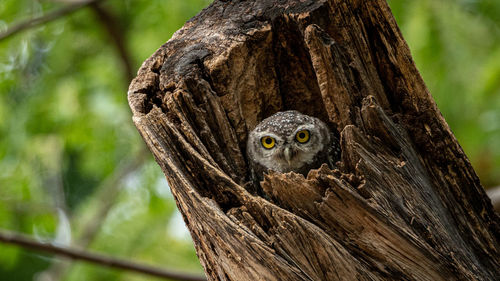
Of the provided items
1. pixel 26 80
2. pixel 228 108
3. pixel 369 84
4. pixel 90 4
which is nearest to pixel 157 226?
pixel 26 80

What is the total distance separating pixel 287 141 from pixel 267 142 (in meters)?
0.14

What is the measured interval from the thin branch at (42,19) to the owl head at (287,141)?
8.97 ft

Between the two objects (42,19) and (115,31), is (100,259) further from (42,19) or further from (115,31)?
(115,31)

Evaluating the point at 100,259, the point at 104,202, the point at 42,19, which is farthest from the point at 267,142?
the point at 104,202

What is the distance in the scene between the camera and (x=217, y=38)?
2.88 metres

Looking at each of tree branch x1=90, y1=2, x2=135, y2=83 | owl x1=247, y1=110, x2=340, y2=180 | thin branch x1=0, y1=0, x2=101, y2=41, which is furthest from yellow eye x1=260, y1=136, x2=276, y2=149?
tree branch x1=90, y1=2, x2=135, y2=83

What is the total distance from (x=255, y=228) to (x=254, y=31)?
1157mm

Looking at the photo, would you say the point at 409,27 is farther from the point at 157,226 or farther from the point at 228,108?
the point at 157,226

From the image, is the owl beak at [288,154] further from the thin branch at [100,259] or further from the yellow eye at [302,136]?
the thin branch at [100,259]

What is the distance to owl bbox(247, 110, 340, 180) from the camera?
11.1 ft

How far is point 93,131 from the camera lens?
605 cm

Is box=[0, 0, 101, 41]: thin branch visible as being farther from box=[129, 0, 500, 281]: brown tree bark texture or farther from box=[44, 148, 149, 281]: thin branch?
box=[129, 0, 500, 281]: brown tree bark texture

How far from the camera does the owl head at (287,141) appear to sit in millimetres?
3393

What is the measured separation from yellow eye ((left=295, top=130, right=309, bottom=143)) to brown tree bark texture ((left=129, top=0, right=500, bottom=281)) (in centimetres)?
23
